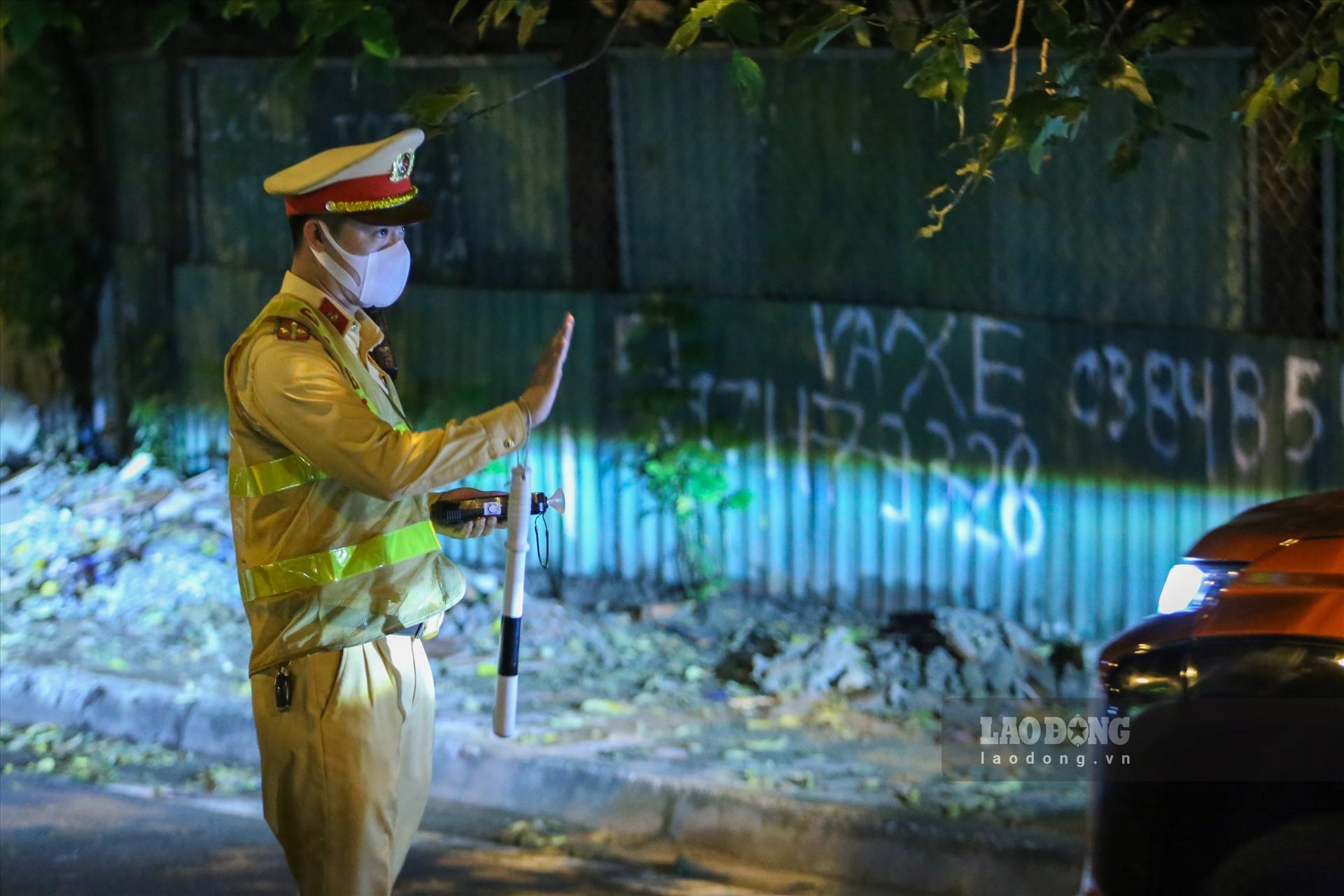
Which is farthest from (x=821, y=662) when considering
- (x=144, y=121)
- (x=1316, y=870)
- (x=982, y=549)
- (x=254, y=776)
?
(x=144, y=121)

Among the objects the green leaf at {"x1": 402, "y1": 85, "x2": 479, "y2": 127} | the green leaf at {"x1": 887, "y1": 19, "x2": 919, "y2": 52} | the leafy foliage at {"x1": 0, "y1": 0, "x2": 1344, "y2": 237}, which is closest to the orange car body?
the leafy foliage at {"x1": 0, "y1": 0, "x2": 1344, "y2": 237}

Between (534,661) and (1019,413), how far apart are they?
2401 millimetres

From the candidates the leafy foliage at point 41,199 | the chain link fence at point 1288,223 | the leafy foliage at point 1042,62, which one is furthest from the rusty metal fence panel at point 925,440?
the leafy foliage at point 41,199

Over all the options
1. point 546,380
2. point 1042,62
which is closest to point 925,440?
point 1042,62

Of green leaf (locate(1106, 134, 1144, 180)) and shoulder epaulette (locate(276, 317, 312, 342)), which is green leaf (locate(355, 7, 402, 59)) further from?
shoulder epaulette (locate(276, 317, 312, 342))

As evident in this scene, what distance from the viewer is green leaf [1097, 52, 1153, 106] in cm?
447

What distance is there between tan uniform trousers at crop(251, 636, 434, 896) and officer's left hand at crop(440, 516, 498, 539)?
31 cm

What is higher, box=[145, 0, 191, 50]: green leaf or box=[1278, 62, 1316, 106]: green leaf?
box=[145, 0, 191, 50]: green leaf

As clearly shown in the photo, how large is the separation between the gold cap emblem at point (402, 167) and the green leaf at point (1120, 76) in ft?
6.32

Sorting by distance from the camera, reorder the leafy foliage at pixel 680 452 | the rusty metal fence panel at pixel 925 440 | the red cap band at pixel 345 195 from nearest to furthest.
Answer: the red cap band at pixel 345 195
the rusty metal fence panel at pixel 925 440
the leafy foliage at pixel 680 452

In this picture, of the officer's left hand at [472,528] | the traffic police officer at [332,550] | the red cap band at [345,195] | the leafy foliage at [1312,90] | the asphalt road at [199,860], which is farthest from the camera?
the asphalt road at [199,860]

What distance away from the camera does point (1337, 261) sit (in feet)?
21.8

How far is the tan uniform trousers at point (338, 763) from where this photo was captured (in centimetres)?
352

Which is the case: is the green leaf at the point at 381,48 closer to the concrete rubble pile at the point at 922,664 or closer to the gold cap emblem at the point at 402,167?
the gold cap emblem at the point at 402,167
